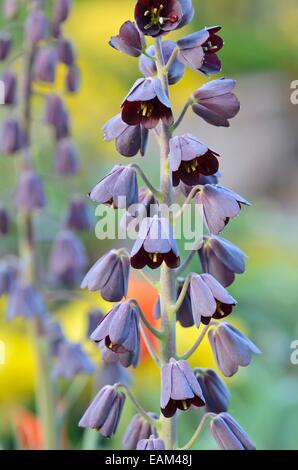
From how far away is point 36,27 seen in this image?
2.26 m

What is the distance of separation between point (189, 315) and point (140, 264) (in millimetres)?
177

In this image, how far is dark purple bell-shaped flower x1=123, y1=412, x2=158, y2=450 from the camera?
1.54 meters

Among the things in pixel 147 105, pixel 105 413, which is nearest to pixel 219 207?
pixel 147 105

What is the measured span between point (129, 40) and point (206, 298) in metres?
0.45

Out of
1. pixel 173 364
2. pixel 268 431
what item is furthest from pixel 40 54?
pixel 268 431

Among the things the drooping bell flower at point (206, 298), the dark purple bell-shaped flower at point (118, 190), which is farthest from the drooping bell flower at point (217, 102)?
the drooping bell flower at point (206, 298)

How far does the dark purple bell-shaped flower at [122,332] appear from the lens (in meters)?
1.44

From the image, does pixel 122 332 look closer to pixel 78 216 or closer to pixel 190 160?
pixel 190 160

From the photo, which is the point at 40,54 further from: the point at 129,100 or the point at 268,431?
the point at 268,431

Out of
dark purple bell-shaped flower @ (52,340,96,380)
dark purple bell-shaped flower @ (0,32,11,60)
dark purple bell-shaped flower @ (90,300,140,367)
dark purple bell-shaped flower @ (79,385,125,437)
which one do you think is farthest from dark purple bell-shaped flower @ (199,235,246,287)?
dark purple bell-shaped flower @ (0,32,11,60)

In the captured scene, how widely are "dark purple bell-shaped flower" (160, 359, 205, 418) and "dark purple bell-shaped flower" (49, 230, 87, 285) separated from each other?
1058 mm

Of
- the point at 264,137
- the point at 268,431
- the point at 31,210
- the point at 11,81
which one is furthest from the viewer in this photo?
the point at 264,137

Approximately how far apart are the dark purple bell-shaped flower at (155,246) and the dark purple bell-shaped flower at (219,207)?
68mm
